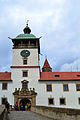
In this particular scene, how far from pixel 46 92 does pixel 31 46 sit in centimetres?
1108

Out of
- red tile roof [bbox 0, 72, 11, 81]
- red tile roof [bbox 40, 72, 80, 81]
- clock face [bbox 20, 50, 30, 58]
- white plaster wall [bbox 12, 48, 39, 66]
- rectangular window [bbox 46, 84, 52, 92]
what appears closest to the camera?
rectangular window [bbox 46, 84, 52, 92]

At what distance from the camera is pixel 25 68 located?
31.2 meters

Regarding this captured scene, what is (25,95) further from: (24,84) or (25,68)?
(25,68)

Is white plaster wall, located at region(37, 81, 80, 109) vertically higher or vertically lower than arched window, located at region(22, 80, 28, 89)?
lower

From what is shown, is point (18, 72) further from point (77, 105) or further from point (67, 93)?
point (77, 105)

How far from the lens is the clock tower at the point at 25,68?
2866 centimetres

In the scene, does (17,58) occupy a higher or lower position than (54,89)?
higher

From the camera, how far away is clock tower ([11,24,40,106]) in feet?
94.0

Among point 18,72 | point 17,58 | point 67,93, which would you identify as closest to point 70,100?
point 67,93

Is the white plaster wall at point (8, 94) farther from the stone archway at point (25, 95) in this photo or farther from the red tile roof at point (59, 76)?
the red tile roof at point (59, 76)

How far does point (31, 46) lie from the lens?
110 feet

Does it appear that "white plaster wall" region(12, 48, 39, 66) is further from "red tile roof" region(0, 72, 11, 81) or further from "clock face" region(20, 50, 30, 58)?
"red tile roof" region(0, 72, 11, 81)

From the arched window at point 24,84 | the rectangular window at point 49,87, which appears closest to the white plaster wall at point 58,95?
the rectangular window at point 49,87

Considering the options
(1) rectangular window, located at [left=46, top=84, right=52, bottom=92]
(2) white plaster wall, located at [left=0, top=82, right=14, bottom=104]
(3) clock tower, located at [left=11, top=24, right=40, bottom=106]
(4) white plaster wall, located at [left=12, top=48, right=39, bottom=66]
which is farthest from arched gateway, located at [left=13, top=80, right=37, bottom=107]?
(4) white plaster wall, located at [left=12, top=48, right=39, bottom=66]
